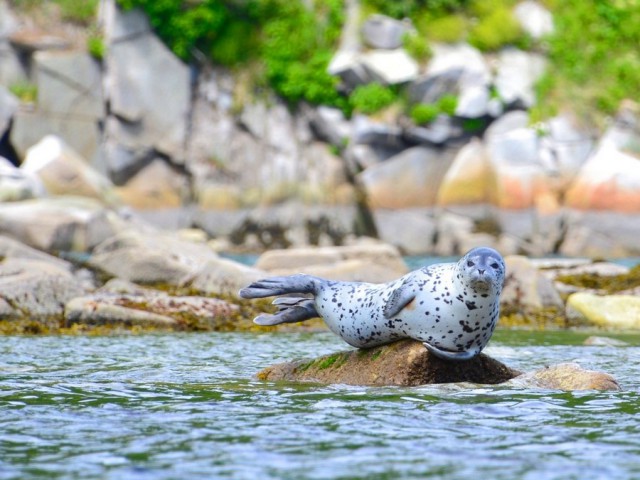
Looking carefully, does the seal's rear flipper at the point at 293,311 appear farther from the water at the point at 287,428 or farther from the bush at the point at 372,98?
the bush at the point at 372,98

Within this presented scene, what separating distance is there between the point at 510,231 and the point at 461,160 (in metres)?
2.42

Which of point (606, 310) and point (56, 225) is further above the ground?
point (56, 225)

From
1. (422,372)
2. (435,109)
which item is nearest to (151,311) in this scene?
(422,372)

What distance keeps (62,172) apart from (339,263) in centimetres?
1714

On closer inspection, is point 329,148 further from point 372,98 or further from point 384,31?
point 384,31

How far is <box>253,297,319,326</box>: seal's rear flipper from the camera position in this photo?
9.31 metres

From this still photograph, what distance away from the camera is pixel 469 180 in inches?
1283

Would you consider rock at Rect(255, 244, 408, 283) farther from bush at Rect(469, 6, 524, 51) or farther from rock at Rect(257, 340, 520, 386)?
bush at Rect(469, 6, 524, 51)

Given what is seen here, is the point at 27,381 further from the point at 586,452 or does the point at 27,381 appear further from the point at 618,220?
the point at 618,220

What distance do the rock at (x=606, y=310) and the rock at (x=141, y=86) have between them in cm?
2249

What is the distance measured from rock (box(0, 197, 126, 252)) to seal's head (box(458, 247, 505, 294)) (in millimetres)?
18296

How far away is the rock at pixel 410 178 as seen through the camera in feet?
109

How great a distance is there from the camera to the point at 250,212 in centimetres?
3559

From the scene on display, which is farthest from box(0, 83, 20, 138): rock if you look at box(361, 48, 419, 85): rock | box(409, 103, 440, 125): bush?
box(409, 103, 440, 125): bush
